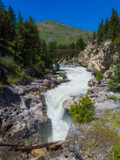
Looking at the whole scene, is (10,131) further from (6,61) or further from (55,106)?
(6,61)

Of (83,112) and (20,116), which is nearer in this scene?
(83,112)

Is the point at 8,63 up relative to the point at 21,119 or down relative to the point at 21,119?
up

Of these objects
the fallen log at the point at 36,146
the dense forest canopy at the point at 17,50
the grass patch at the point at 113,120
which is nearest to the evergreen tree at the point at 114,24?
the dense forest canopy at the point at 17,50

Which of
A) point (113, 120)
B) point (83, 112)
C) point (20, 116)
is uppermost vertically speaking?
point (83, 112)

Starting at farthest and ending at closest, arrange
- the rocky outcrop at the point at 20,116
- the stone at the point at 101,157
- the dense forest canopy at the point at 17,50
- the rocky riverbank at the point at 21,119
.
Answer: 1. the dense forest canopy at the point at 17,50
2. the rocky outcrop at the point at 20,116
3. the rocky riverbank at the point at 21,119
4. the stone at the point at 101,157

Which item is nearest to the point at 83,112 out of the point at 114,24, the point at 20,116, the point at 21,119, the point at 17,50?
the point at 21,119

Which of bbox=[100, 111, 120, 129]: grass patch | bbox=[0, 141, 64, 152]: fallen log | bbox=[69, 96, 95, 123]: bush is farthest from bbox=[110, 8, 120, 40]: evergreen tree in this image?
bbox=[0, 141, 64, 152]: fallen log

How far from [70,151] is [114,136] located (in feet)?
10.5

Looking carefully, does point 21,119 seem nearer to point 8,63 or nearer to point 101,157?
point 101,157

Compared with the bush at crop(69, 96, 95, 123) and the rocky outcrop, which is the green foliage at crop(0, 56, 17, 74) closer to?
the rocky outcrop

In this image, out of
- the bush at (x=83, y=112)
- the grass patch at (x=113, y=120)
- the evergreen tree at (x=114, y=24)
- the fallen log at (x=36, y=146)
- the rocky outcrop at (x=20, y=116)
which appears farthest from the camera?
the evergreen tree at (x=114, y=24)

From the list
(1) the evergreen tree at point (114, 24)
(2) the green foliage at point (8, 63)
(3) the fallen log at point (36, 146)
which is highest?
(1) the evergreen tree at point (114, 24)

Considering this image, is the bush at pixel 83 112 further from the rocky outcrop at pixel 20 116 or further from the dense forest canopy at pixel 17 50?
the dense forest canopy at pixel 17 50

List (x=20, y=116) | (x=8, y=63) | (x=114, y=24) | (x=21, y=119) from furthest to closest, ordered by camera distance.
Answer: (x=114, y=24) < (x=8, y=63) < (x=20, y=116) < (x=21, y=119)
